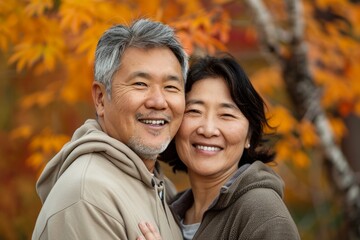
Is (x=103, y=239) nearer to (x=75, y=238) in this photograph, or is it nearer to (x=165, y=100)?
(x=75, y=238)

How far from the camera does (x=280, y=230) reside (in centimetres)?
296

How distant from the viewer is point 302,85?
5691 mm

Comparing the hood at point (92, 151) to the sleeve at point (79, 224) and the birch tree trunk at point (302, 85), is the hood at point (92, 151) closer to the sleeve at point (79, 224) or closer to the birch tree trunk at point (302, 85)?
the sleeve at point (79, 224)

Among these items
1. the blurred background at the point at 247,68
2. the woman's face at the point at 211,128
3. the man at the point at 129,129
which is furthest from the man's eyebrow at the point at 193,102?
the blurred background at the point at 247,68

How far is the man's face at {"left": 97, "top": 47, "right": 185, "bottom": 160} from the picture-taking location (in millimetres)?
3102

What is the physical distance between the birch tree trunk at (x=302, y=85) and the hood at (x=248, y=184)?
2.36 m

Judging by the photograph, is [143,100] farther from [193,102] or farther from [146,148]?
[193,102]

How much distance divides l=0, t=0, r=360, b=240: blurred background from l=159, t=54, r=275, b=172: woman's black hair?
20.8 inches

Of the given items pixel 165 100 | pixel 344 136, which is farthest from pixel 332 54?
pixel 165 100

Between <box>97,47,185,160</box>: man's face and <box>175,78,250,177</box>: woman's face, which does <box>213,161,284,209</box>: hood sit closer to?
<box>175,78,250,177</box>: woman's face

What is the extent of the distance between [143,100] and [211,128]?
0.49m

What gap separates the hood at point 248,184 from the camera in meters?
3.21

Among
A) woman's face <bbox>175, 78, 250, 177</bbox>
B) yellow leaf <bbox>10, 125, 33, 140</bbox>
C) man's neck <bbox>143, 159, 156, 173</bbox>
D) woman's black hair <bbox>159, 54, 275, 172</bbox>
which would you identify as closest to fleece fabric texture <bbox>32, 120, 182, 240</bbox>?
Answer: man's neck <bbox>143, 159, 156, 173</bbox>

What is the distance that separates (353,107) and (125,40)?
14.4ft
